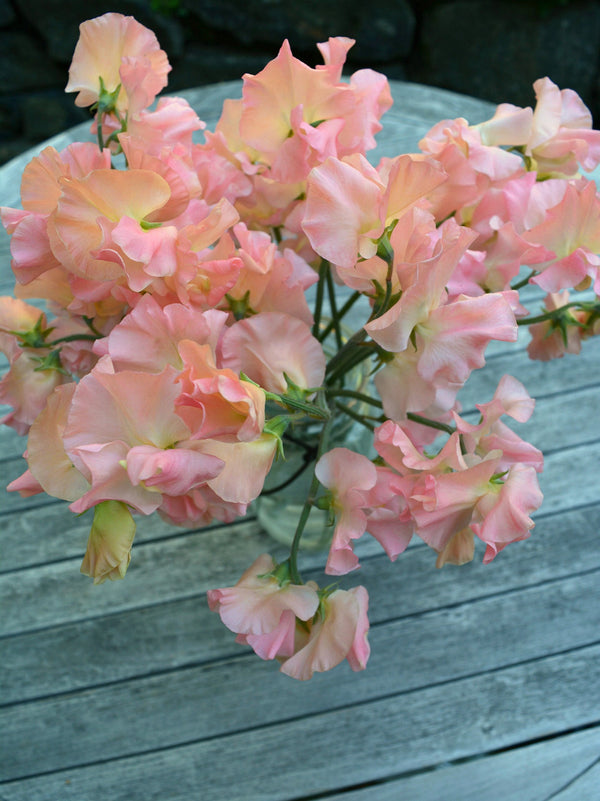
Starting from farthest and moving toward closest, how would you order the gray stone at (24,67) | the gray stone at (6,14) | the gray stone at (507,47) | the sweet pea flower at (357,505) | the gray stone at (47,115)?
the gray stone at (47,115) → the gray stone at (24,67) → the gray stone at (6,14) → the gray stone at (507,47) → the sweet pea flower at (357,505)

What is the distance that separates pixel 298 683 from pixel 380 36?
1.83 m

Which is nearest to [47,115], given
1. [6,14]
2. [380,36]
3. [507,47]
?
[6,14]

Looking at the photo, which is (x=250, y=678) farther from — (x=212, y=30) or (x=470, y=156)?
(x=212, y=30)

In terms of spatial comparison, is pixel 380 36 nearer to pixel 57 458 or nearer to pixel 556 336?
pixel 556 336

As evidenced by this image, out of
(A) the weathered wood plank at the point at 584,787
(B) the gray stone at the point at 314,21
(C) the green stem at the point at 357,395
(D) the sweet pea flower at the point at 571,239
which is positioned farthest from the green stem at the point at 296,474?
(B) the gray stone at the point at 314,21

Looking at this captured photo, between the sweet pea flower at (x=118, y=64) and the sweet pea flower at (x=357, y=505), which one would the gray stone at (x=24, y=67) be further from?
the sweet pea flower at (x=357, y=505)

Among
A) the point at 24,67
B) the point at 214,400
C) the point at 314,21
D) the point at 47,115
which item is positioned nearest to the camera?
the point at 214,400

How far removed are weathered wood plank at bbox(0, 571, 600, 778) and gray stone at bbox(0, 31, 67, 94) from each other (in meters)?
2.03

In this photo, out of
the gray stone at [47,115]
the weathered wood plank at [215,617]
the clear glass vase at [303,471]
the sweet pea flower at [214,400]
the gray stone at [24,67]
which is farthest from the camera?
the gray stone at [47,115]

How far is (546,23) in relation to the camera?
198 centimetres

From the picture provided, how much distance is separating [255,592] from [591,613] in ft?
1.39

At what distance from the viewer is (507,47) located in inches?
80.0

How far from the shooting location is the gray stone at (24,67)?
2.20 meters

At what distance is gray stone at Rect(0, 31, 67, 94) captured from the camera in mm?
2199
